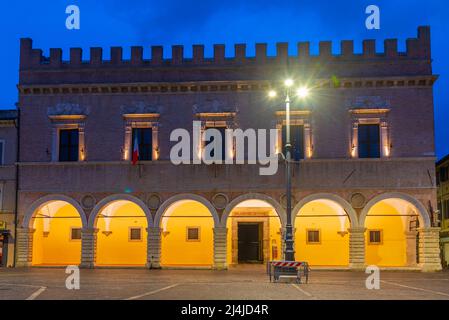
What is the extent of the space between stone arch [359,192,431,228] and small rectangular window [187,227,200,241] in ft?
28.2

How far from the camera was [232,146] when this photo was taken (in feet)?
101

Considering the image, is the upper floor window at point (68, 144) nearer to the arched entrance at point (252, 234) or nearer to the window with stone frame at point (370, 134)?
the arched entrance at point (252, 234)

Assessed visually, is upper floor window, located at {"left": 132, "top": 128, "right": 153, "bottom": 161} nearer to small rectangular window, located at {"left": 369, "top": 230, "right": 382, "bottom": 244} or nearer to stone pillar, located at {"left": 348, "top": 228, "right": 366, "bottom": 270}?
stone pillar, located at {"left": 348, "top": 228, "right": 366, "bottom": 270}

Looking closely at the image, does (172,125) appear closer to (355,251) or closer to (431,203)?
(355,251)

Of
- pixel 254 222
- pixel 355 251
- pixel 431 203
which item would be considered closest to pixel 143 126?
pixel 254 222

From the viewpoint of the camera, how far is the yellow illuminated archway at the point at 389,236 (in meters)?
31.9

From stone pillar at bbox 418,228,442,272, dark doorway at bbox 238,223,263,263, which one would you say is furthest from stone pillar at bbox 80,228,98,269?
stone pillar at bbox 418,228,442,272

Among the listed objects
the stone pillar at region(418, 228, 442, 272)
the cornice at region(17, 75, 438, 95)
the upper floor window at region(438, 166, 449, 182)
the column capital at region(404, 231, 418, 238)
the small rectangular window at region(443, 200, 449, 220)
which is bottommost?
the stone pillar at region(418, 228, 442, 272)

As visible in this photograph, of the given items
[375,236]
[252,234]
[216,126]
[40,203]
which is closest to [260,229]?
[252,234]

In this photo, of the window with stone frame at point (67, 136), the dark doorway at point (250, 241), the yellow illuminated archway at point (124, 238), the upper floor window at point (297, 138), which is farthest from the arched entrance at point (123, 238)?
the upper floor window at point (297, 138)

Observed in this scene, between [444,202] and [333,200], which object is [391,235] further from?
[444,202]

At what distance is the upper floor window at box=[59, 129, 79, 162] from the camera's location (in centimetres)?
3158

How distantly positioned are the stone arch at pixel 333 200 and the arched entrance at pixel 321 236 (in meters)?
2.14
